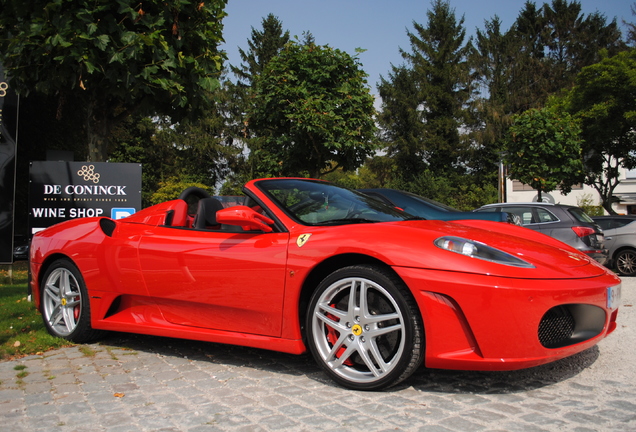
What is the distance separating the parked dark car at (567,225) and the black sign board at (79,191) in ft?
18.3

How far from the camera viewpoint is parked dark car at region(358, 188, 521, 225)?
7.55 m

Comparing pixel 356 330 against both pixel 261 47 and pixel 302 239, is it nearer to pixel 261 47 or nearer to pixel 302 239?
pixel 302 239

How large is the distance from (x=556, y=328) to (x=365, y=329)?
101 cm

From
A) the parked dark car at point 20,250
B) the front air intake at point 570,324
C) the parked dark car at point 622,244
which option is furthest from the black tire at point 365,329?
the parked dark car at point 622,244

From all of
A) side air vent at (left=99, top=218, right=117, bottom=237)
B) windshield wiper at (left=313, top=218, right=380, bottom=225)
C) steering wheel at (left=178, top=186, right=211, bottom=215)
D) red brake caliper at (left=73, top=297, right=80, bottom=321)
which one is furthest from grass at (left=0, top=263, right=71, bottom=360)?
windshield wiper at (left=313, top=218, right=380, bottom=225)

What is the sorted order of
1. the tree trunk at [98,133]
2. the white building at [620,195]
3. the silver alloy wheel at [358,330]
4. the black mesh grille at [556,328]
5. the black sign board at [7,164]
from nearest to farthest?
the black mesh grille at [556,328] < the silver alloy wheel at [358,330] < the tree trunk at [98,133] < the black sign board at [7,164] < the white building at [620,195]

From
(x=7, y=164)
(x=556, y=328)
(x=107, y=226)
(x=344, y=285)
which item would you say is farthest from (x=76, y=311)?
(x=7, y=164)

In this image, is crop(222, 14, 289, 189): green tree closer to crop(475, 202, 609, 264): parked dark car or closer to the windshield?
crop(475, 202, 609, 264): parked dark car

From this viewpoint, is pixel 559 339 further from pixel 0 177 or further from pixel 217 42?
pixel 0 177

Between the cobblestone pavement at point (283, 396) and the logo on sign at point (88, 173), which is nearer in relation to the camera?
the cobblestone pavement at point (283, 396)

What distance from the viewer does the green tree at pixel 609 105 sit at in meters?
24.1

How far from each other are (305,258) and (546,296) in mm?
1319

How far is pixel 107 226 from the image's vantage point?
14.4 ft

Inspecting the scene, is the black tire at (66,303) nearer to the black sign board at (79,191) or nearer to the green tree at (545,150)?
the black sign board at (79,191)
